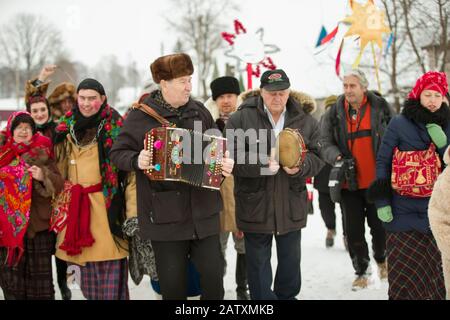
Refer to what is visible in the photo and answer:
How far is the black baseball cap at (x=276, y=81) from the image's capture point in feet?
12.2

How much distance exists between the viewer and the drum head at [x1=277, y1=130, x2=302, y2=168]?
3602 mm

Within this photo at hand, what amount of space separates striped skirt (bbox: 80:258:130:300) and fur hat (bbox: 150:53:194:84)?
159 cm

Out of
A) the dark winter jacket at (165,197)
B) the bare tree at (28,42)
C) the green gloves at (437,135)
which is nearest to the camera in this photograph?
the dark winter jacket at (165,197)

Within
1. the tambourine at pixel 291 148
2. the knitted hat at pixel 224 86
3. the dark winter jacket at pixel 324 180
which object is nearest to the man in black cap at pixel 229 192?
the knitted hat at pixel 224 86

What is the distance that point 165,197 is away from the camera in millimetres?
3248

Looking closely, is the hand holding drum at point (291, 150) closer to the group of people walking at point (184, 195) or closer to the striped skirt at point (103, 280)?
the group of people walking at point (184, 195)

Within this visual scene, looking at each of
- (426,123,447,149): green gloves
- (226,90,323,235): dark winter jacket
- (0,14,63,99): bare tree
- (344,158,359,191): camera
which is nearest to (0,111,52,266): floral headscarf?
(226,90,323,235): dark winter jacket

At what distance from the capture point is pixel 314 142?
3.94 metres

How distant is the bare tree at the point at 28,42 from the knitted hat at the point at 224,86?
2484cm

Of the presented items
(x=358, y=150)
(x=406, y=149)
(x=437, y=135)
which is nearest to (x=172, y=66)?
(x=406, y=149)

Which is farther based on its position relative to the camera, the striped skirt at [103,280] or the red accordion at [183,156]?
the striped skirt at [103,280]

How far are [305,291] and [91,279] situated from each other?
2.05 meters
